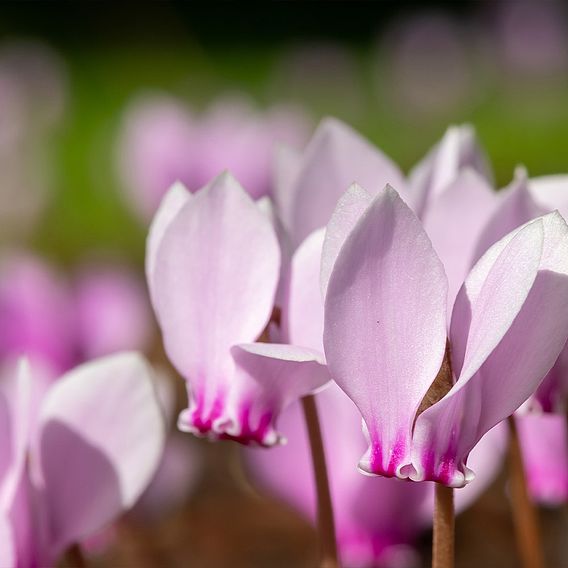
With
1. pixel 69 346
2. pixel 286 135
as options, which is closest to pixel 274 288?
pixel 69 346

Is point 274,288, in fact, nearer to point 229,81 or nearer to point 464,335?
point 464,335


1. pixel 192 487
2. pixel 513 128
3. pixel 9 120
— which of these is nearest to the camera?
pixel 192 487

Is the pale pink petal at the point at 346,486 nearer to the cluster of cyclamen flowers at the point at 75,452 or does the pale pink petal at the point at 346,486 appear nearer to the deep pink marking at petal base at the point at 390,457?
the cluster of cyclamen flowers at the point at 75,452

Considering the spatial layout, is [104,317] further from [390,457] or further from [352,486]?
[390,457]

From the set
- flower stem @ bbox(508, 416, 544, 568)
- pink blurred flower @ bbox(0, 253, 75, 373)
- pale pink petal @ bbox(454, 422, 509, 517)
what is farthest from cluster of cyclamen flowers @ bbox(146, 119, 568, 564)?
pink blurred flower @ bbox(0, 253, 75, 373)

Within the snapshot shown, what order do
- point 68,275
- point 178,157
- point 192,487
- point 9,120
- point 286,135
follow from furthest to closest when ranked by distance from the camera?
point 9,120
point 68,275
point 286,135
point 178,157
point 192,487

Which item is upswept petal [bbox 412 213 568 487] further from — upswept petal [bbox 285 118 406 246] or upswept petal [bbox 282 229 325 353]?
upswept petal [bbox 285 118 406 246]

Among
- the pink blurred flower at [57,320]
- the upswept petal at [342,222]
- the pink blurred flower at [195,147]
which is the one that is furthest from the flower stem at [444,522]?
the pink blurred flower at [195,147]
